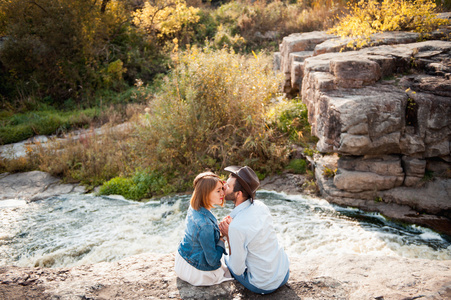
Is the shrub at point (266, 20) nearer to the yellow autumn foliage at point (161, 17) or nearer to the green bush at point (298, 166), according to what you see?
the yellow autumn foliage at point (161, 17)

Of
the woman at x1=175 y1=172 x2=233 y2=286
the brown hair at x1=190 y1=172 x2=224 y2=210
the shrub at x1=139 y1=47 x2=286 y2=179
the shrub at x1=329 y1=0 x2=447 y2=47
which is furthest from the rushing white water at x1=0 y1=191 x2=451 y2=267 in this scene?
the shrub at x1=329 y1=0 x2=447 y2=47

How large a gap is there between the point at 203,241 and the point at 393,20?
7.69 m

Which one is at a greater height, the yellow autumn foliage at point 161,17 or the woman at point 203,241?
the yellow autumn foliage at point 161,17

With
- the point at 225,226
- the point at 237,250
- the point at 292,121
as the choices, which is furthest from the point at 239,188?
the point at 292,121

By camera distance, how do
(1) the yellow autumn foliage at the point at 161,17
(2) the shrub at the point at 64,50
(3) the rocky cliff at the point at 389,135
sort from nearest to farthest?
(3) the rocky cliff at the point at 389,135, (2) the shrub at the point at 64,50, (1) the yellow autumn foliage at the point at 161,17

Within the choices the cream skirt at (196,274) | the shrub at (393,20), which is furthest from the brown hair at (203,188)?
the shrub at (393,20)

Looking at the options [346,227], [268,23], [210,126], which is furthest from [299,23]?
[346,227]

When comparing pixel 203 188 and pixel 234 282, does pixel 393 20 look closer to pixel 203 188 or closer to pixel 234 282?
pixel 203 188

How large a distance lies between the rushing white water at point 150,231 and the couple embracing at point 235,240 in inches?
75.2

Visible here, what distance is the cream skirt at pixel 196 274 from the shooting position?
3.10 m

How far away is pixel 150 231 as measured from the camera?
551 cm

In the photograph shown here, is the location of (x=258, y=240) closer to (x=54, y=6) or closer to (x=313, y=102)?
(x=313, y=102)

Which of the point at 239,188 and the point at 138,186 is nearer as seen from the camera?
the point at 239,188

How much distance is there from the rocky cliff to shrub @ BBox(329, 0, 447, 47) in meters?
1.61
